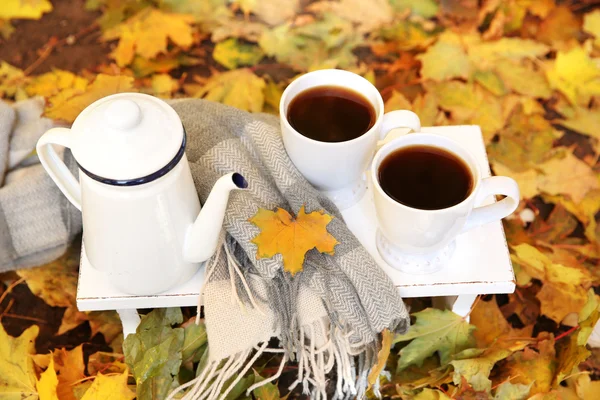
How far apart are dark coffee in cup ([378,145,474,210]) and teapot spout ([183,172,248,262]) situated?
220 millimetres

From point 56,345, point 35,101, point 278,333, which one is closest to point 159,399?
point 278,333

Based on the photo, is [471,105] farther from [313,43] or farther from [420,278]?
A: [420,278]

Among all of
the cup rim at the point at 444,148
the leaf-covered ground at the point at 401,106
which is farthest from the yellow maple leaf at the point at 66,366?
the cup rim at the point at 444,148

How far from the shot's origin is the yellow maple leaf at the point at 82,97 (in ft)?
3.70

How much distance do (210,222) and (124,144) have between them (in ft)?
0.55

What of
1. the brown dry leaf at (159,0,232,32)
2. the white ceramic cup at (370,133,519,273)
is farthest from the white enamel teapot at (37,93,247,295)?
the brown dry leaf at (159,0,232,32)

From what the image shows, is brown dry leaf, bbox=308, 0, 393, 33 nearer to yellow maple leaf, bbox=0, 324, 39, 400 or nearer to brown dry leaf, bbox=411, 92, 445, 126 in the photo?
brown dry leaf, bbox=411, 92, 445, 126

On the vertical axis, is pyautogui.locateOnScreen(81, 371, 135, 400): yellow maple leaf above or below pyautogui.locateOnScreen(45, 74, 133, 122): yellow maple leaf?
below

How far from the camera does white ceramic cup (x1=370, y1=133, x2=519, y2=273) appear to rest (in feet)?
2.53

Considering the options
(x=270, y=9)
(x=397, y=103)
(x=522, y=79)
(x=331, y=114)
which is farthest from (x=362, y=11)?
(x=331, y=114)

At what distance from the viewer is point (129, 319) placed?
0.97 m

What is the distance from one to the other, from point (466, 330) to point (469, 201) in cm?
35

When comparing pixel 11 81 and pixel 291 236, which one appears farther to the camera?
pixel 11 81

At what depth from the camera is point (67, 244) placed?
111 centimetres
